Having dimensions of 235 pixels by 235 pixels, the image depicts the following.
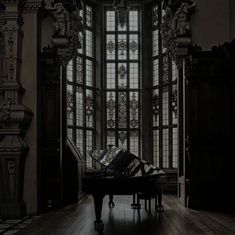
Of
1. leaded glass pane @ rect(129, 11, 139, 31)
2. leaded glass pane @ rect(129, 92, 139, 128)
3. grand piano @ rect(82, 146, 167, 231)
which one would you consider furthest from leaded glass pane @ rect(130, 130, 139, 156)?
grand piano @ rect(82, 146, 167, 231)

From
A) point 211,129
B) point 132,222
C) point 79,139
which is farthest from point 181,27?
point 79,139

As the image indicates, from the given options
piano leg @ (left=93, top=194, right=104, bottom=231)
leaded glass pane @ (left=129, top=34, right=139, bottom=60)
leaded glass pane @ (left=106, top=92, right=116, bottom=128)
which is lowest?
piano leg @ (left=93, top=194, right=104, bottom=231)

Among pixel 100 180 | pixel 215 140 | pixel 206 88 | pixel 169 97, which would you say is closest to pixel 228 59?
pixel 206 88

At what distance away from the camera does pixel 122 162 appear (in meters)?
9.57

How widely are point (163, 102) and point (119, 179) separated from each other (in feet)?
26.5

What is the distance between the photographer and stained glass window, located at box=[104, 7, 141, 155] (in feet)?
54.9

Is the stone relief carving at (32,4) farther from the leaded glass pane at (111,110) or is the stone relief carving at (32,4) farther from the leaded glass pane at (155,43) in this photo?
the leaded glass pane at (155,43)

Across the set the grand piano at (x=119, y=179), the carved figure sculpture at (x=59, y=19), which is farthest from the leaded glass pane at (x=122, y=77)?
the grand piano at (x=119, y=179)

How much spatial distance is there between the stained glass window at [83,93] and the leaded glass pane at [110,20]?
19.9 inches

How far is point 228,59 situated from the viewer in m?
10.8

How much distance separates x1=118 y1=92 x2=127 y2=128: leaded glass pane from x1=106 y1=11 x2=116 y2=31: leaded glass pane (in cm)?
202

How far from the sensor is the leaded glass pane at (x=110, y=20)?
17.1 m

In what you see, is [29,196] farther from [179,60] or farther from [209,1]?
[209,1]

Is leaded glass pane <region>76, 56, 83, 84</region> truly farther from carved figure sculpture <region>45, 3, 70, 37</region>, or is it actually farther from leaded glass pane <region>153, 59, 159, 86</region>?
carved figure sculpture <region>45, 3, 70, 37</region>
